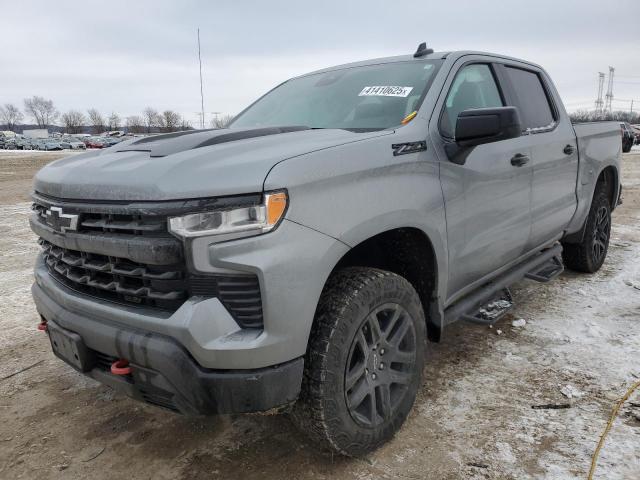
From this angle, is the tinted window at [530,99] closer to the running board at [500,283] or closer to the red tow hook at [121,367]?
the running board at [500,283]

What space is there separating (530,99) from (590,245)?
1.79 m

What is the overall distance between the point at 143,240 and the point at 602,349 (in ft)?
9.81

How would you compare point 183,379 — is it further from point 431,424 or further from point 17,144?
point 17,144

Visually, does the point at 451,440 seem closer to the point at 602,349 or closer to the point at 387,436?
the point at 387,436

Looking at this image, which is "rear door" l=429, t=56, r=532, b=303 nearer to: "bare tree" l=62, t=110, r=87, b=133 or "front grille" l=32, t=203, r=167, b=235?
"front grille" l=32, t=203, r=167, b=235

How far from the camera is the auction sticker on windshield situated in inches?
110

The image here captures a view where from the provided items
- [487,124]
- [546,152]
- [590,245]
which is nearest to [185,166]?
[487,124]

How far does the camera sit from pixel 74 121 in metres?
108

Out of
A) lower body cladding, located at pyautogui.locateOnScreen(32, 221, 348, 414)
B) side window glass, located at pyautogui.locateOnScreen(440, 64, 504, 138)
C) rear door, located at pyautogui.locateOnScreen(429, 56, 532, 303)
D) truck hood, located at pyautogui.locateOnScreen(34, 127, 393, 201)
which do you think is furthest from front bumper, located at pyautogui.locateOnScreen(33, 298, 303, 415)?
side window glass, located at pyautogui.locateOnScreen(440, 64, 504, 138)

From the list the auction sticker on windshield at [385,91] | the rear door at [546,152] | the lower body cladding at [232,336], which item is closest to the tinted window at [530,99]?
the rear door at [546,152]

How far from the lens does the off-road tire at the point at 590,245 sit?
4715 mm

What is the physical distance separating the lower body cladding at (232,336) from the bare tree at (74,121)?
383 ft

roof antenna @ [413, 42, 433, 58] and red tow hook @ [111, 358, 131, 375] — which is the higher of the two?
roof antenna @ [413, 42, 433, 58]

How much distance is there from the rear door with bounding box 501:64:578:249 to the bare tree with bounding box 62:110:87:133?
11581 centimetres
